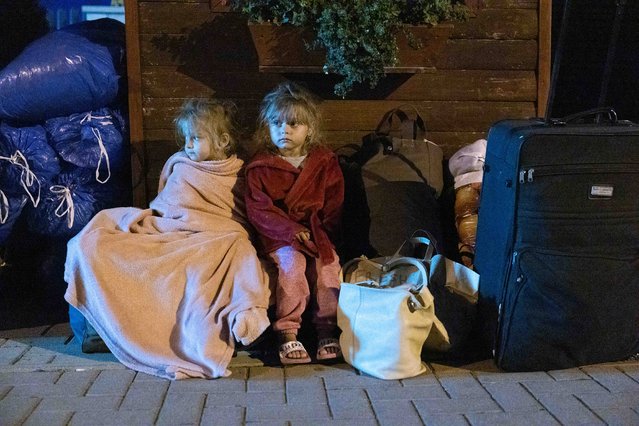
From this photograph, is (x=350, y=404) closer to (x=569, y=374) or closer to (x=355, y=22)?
(x=569, y=374)

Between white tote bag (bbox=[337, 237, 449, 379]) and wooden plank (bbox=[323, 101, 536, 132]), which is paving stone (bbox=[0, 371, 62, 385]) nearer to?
white tote bag (bbox=[337, 237, 449, 379])

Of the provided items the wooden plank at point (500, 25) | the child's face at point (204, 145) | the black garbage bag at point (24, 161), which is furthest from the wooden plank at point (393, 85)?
the black garbage bag at point (24, 161)

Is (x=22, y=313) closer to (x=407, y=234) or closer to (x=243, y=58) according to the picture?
(x=243, y=58)

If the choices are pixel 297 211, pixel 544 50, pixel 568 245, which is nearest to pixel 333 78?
pixel 297 211

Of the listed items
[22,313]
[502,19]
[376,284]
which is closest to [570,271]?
[376,284]

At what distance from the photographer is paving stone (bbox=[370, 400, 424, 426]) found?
288 centimetres

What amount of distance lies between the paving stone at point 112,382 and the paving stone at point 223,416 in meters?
0.44

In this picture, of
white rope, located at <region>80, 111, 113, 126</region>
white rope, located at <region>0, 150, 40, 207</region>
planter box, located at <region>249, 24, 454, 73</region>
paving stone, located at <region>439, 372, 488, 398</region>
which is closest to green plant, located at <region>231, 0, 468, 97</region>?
planter box, located at <region>249, 24, 454, 73</region>

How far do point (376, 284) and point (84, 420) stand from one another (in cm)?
143

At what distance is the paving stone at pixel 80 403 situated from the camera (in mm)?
3012

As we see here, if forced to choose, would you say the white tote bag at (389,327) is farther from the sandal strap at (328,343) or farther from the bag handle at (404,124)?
the bag handle at (404,124)

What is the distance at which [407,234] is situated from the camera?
13.1ft

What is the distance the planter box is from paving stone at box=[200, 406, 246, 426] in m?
1.90

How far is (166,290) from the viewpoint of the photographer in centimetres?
352
